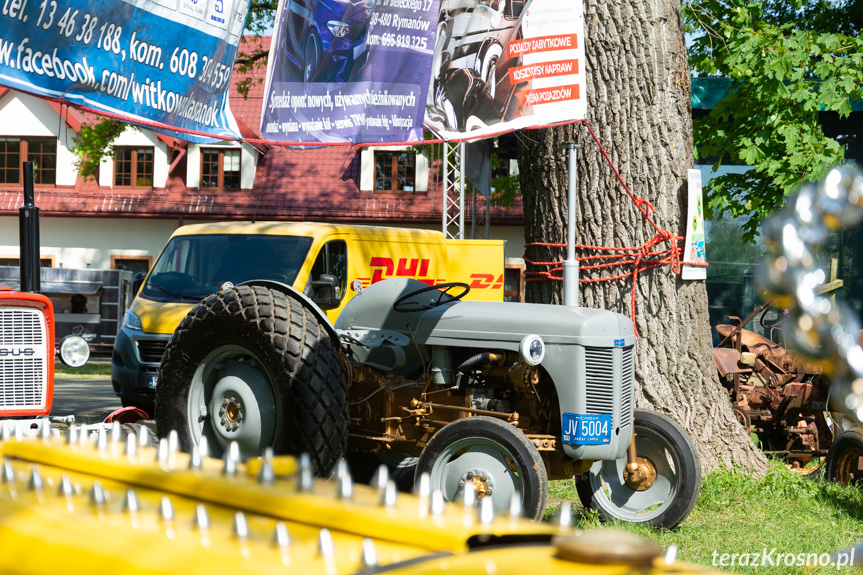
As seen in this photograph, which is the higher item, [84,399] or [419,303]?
[419,303]

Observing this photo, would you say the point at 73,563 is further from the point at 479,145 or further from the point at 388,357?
the point at 479,145

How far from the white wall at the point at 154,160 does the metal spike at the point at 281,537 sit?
83.6 ft

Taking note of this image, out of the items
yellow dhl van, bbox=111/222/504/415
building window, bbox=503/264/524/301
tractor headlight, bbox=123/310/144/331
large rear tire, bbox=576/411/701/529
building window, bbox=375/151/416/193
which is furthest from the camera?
building window, bbox=375/151/416/193

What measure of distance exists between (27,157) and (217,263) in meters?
19.1

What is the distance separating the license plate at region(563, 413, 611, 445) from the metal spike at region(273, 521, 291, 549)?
11.0ft

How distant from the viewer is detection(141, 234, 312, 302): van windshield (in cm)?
925

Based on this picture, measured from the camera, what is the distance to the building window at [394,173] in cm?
2483

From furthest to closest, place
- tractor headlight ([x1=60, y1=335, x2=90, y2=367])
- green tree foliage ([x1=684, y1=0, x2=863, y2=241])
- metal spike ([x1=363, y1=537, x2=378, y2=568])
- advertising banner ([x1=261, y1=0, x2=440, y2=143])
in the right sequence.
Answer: green tree foliage ([x1=684, y1=0, x2=863, y2=241]) → tractor headlight ([x1=60, y1=335, x2=90, y2=367]) → advertising banner ([x1=261, y1=0, x2=440, y2=143]) → metal spike ([x1=363, y1=537, x2=378, y2=568])

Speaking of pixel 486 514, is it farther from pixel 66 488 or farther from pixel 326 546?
pixel 66 488

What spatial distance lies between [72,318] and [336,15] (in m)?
17.8

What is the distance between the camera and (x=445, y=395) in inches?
197

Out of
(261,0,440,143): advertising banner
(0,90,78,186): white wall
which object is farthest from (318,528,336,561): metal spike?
(0,90,78,186): white wall

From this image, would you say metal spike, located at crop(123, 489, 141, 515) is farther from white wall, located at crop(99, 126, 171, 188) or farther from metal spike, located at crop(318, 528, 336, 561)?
white wall, located at crop(99, 126, 171, 188)

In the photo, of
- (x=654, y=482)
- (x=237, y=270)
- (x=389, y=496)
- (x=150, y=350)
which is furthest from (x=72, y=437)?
(x=150, y=350)
